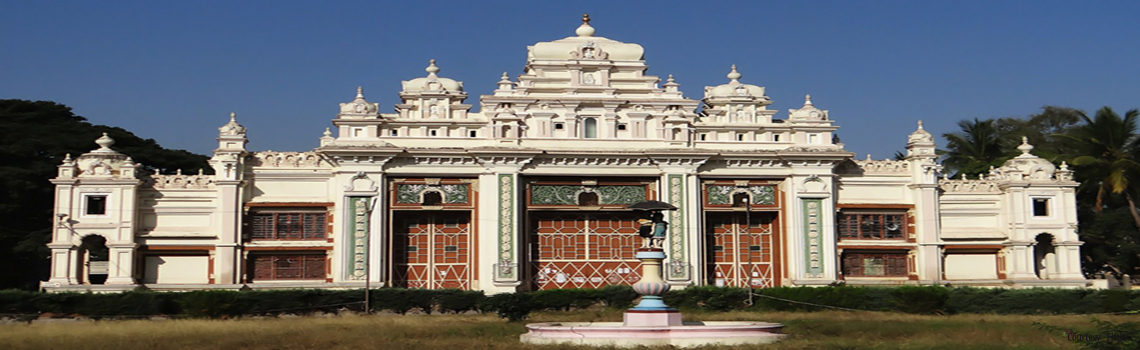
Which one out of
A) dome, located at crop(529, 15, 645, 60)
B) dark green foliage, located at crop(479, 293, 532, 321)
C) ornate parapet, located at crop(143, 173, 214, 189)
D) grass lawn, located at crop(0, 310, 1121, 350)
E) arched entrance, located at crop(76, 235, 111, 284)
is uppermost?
dome, located at crop(529, 15, 645, 60)

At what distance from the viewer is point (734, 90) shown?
4466cm

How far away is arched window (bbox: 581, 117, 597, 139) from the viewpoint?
43.3 m

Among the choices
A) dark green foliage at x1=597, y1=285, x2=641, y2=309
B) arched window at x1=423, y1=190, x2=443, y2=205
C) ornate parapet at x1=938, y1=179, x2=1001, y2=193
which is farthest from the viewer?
ornate parapet at x1=938, y1=179, x2=1001, y2=193

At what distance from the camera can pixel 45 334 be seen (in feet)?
87.7

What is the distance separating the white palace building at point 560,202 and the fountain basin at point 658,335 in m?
16.3

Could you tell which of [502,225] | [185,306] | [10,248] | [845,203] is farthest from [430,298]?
[10,248]

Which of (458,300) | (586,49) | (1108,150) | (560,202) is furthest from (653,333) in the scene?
(1108,150)

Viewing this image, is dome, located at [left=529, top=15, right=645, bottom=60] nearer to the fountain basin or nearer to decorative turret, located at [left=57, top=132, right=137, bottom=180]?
decorative turret, located at [left=57, top=132, right=137, bottom=180]

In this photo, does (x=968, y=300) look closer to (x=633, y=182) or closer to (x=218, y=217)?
(x=633, y=182)

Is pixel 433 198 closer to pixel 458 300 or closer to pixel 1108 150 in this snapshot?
pixel 458 300

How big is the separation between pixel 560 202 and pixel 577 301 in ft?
16.2

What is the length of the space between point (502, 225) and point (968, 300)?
49.6 ft

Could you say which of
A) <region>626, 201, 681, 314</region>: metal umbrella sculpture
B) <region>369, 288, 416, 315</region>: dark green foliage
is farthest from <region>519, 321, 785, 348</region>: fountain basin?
<region>369, 288, 416, 315</region>: dark green foliage

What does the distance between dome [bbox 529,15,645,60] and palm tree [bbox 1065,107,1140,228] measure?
1904 cm
